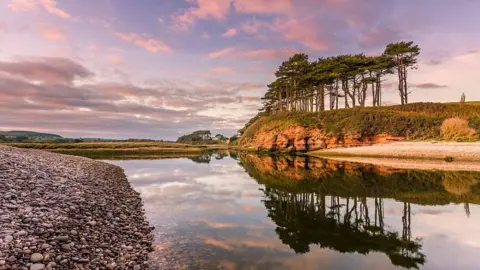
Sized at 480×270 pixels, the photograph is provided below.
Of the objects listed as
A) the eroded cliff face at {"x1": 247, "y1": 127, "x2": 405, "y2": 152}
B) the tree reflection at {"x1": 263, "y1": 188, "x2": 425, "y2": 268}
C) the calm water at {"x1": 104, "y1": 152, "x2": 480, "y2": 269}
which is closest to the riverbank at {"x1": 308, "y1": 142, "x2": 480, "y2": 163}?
the eroded cliff face at {"x1": 247, "y1": 127, "x2": 405, "y2": 152}

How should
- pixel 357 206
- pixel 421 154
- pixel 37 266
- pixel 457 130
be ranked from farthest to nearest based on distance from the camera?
pixel 457 130 → pixel 421 154 → pixel 357 206 → pixel 37 266

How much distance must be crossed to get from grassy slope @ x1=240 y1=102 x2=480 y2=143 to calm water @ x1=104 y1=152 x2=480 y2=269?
1470 inches

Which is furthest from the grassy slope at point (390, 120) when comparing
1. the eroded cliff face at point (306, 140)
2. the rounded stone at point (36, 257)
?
the rounded stone at point (36, 257)

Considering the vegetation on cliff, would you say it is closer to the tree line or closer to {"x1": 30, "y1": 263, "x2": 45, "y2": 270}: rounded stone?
the tree line

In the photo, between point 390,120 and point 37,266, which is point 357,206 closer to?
point 37,266

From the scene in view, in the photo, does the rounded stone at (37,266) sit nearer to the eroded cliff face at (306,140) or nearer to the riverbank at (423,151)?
the riverbank at (423,151)

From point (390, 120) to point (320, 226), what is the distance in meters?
56.9

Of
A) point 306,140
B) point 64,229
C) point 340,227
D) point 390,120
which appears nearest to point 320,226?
point 340,227

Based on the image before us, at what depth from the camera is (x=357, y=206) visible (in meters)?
17.1

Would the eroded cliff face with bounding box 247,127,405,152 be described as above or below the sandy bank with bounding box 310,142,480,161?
above

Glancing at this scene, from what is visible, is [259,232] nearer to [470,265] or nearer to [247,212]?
[247,212]

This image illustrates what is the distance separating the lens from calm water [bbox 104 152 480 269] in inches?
369

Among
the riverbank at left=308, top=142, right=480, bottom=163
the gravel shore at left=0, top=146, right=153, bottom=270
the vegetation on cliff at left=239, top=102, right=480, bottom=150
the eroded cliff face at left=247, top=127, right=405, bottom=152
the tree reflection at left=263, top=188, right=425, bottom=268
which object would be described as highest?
the vegetation on cliff at left=239, top=102, right=480, bottom=150

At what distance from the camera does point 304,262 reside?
9.15 meters
